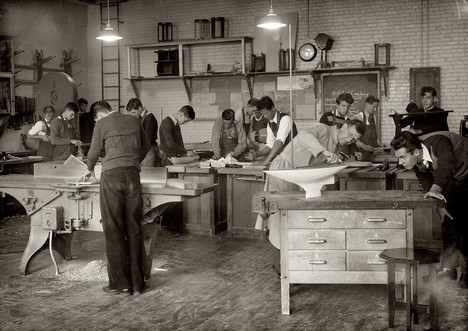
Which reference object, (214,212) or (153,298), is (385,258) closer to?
(153,298)

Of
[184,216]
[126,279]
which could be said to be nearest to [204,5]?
[184,216]

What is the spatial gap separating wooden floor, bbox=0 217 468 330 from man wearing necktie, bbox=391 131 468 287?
1.06ft

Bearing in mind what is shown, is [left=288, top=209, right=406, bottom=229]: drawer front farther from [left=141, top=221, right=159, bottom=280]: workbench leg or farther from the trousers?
[left=141, top=221, right=159, bottom=280]: workbench leg

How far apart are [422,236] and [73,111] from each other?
17.7 feet

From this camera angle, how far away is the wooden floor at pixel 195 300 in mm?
4430

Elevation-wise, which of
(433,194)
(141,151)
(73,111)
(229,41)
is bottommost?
(433,194)

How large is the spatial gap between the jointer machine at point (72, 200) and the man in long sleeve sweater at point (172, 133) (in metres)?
1.90

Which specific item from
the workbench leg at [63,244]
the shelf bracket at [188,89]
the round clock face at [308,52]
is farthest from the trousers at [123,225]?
the shelf bracket at [188,89]

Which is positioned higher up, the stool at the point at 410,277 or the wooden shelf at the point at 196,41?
the wooden shelf at the point at 196,41

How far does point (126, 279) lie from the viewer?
5184 millimetres

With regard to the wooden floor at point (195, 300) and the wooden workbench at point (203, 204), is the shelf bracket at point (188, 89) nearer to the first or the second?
the wooden workbench at point (203, 204)

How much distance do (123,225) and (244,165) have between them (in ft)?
8.48

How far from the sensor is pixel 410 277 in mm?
4090

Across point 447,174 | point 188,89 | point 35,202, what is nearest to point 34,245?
point 35,202
